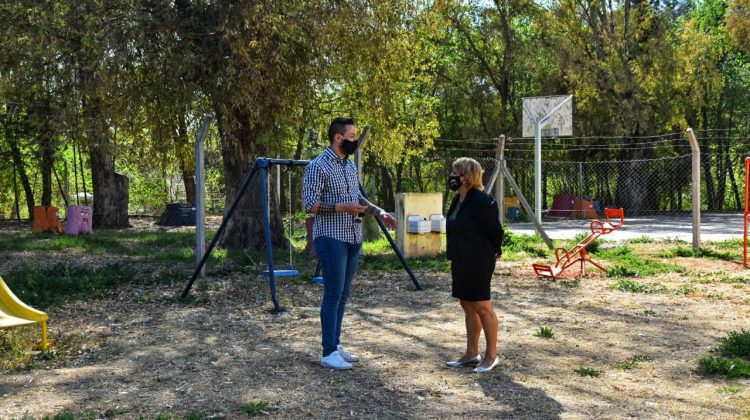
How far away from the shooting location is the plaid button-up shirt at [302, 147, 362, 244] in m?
5.28

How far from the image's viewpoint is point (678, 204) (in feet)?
107

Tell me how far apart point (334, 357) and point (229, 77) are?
741 centimetres

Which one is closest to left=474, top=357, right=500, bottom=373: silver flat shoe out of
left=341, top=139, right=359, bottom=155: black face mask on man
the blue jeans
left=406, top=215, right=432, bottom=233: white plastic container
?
the blue jeans

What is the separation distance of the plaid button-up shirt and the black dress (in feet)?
2.35

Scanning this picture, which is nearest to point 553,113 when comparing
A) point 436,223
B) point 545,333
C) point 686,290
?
point 436,223

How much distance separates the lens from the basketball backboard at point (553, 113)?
18734 millimetres

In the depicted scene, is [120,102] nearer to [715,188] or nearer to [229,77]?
[229,77]

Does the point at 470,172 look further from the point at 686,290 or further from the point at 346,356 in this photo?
the point at 686,290

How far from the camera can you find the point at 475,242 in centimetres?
528

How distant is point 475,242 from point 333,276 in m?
1.00

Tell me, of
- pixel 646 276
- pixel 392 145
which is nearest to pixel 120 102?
pixel 392 145

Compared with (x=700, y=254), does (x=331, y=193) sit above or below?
above

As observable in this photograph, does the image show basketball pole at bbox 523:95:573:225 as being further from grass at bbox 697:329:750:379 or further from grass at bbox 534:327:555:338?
grass at bbox 697:329:750:379

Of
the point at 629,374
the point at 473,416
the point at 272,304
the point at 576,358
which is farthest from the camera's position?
the point at 272,304
